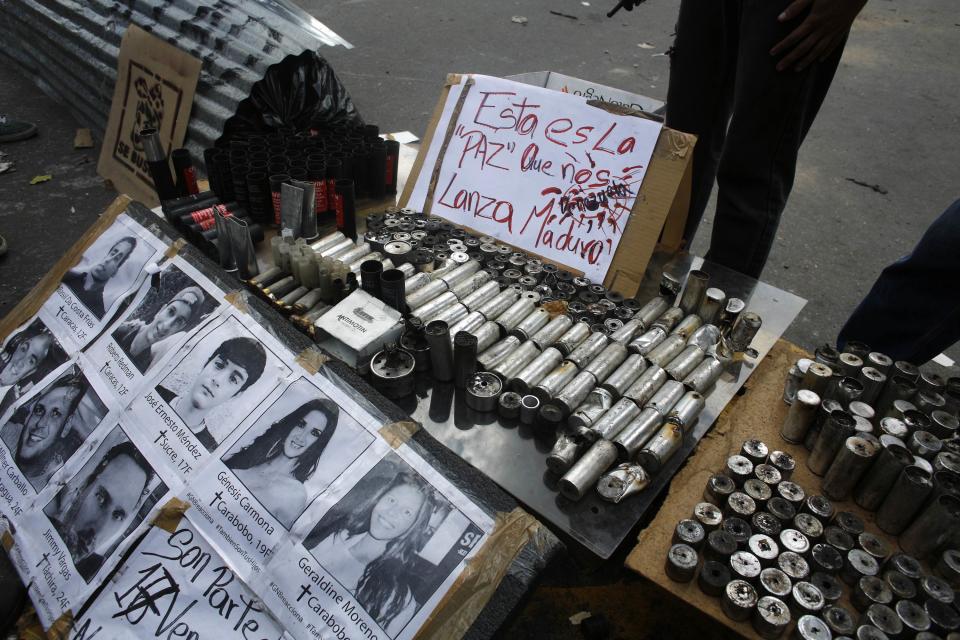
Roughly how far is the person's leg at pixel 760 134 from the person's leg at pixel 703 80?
0.66 ft

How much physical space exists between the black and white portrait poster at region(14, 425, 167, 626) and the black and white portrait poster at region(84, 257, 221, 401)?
0.19m

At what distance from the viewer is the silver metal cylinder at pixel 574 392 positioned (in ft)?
6.25

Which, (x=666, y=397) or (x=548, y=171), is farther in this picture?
(x=548, y=171)

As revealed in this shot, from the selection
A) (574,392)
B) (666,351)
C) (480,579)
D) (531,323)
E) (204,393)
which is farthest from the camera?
(531,323)

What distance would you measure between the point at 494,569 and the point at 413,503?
255mm

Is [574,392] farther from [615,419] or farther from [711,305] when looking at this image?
[711,305]

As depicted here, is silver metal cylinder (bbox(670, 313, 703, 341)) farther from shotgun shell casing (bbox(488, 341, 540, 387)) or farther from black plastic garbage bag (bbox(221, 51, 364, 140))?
black plastic garbage bag (bbox(221, 51, 364, 140))

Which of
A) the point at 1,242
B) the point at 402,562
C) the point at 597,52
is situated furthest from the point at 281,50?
the point at 597,52

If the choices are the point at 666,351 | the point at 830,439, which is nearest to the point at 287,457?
the point at 666,351

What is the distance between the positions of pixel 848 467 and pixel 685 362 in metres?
0.60

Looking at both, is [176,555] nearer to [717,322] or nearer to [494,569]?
[494,569]

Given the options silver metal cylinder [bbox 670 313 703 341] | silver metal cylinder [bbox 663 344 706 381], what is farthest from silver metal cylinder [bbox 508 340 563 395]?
silver metal cylinder [bbox 670 313 703 341]

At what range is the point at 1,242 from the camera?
3807 mm

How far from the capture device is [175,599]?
1501mm
